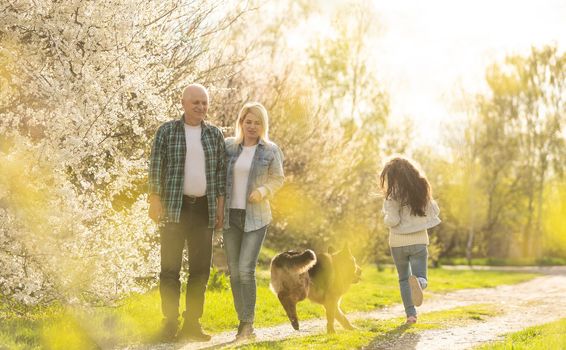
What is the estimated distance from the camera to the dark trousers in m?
6.61

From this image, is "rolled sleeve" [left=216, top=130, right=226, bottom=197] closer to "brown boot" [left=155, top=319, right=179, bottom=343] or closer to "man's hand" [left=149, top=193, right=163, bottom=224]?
"man's hand" [left=149, top=193, right=163, bottom=224]

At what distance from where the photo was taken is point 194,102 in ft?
21.5

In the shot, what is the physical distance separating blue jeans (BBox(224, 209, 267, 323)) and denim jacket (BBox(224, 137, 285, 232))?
8cm

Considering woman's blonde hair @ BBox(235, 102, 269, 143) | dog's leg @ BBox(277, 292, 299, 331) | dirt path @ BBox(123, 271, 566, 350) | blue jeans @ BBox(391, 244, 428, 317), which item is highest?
woman's blonde hair @ BBox(235, 102, 269, 143)

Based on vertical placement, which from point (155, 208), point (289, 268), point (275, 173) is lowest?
point (289, 268)

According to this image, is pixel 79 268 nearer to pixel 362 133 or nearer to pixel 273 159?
pixel 273 159

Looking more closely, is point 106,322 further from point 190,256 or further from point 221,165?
point 221,165

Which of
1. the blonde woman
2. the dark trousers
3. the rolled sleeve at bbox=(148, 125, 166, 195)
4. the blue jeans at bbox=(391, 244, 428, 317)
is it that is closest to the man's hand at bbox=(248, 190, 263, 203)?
the blonde woman

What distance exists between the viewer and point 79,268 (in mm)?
6773

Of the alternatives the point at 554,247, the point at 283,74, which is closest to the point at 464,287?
the point at 283,74

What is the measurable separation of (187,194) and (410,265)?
10.8ft

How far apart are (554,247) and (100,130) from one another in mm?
49497

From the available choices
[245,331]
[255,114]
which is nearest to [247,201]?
[255,114]

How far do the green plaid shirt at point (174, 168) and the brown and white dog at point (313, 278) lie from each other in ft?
3.10
